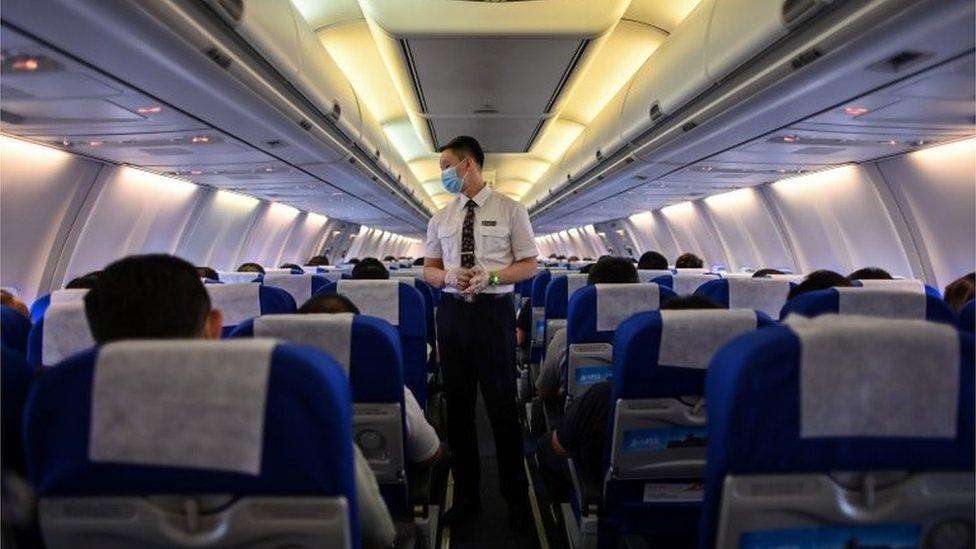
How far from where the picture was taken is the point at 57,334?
2670 millimetres

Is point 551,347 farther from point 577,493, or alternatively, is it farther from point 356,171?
point 356,171

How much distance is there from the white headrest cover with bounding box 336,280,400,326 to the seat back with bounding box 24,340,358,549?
2.36m

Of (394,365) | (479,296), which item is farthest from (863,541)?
(479,296)

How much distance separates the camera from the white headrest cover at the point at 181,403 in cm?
118

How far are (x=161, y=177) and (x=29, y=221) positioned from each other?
2.30 meters

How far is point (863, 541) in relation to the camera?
4.77ft

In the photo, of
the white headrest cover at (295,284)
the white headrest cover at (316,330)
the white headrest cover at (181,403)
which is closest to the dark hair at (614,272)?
the white headrest cover at (316,330)

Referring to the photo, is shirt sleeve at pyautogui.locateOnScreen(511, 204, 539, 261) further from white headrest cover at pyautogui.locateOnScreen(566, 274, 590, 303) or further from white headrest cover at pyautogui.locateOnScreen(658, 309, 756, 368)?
white headrest cover at pyautogui.locateOnScreen(658, 309, 756, 368)

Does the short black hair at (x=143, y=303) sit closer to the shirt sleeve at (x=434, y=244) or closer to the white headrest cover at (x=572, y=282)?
the shirt sleeve at (x=434, y=244)

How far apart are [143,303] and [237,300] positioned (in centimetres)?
250

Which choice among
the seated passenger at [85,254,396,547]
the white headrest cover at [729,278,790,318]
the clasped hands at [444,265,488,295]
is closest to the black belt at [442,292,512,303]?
the clasped hands at [444,265,488,295]

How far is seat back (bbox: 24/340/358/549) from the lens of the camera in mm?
1188

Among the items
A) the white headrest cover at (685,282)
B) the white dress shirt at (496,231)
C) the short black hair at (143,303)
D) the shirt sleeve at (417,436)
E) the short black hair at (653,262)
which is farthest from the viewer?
the short black hair at (653,262)

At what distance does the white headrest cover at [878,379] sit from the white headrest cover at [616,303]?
2.04m
